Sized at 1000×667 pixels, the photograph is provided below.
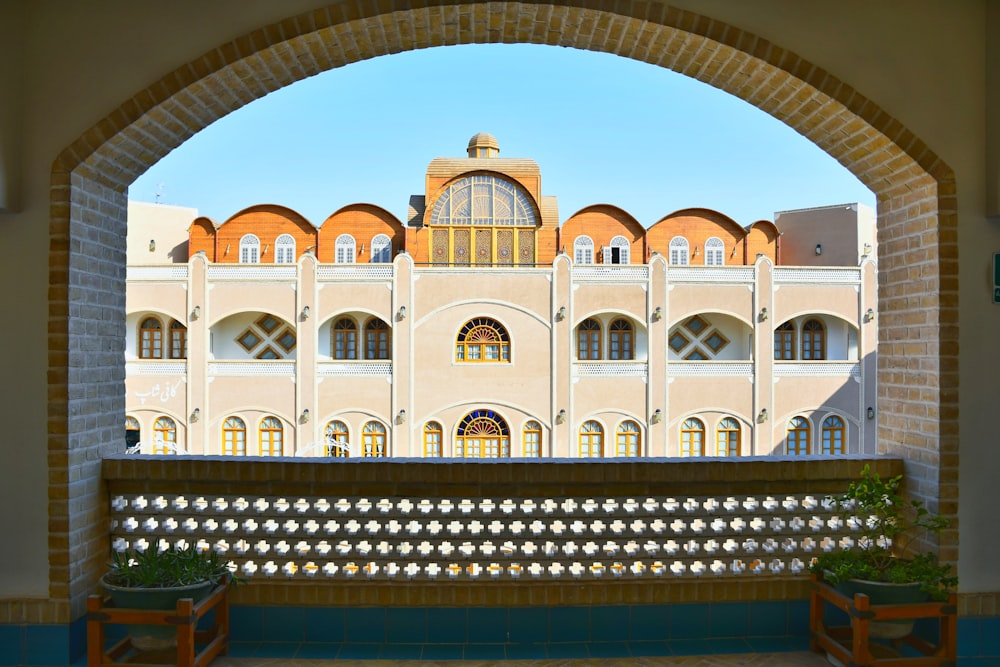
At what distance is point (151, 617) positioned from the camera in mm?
3004

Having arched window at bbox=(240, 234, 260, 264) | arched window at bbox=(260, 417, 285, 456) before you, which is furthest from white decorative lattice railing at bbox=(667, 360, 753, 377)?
arched window at bbox=(240, 234, 260, 264)

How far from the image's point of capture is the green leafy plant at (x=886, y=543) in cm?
321

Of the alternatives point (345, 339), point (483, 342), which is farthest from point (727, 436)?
point (345, 339)

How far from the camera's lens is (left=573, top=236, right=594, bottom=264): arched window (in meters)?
24.3

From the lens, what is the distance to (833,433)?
2345cm

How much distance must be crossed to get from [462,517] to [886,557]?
196 centimetres

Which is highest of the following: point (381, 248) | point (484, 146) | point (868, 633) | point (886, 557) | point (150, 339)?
point (484, 146)

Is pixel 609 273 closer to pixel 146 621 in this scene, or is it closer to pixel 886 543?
pixel 886 543

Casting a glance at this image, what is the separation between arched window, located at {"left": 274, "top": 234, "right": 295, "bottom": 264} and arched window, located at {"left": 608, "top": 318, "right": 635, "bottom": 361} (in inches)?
423

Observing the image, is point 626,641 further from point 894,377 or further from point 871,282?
point 871,282

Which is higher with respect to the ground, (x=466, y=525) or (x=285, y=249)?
(x=285, y=249)
